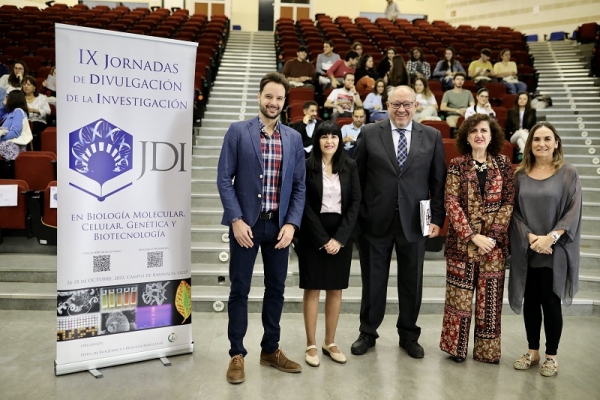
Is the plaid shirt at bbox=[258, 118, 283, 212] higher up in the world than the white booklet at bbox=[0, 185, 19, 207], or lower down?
higher up

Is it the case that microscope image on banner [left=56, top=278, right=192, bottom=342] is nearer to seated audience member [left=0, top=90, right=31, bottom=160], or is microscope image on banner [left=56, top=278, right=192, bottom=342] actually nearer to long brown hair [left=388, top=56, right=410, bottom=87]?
seated audience member [left=0, top=90, right=31, bottom=160]

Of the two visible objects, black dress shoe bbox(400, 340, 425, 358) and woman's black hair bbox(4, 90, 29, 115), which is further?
woman's black hair bbox(4, 90, 29, 115)

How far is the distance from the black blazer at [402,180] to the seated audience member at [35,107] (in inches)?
154

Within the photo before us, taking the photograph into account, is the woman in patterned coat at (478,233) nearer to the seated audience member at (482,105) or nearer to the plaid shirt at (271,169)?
the plaid shirt at (271,169)

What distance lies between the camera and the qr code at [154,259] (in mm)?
2660

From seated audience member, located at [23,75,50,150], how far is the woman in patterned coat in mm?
4352

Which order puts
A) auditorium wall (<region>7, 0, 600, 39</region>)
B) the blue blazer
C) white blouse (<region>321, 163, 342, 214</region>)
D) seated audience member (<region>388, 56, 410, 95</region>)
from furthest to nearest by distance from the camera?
1. auditorium wall (<region>7, 0, 600, 39</region>)
2. seated audience member (<region>388, 56, 410, 95</region>)
3. white blouse (<region>321, 163, 342, 214</region>)
4. the blue blazer

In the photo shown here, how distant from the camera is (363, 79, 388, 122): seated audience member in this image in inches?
226

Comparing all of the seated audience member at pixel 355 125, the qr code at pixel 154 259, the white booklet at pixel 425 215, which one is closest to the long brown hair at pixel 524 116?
the seated audience member at pixel 355 125

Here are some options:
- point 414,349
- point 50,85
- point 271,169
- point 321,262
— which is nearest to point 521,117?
point 414,349

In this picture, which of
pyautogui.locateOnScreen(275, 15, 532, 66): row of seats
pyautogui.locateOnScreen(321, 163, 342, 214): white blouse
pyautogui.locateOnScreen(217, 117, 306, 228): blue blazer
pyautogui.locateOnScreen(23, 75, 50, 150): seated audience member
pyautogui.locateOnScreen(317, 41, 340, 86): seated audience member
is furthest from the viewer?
pyautogui.locateOnScreen(275, 15, 532, 66): row of seats

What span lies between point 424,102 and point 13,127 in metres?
4.34

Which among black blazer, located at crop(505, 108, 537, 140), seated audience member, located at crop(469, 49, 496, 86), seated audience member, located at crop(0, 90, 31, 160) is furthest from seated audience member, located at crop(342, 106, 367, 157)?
seated audience member, located at crop(469, 49, 496, 86)

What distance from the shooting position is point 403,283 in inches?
112
